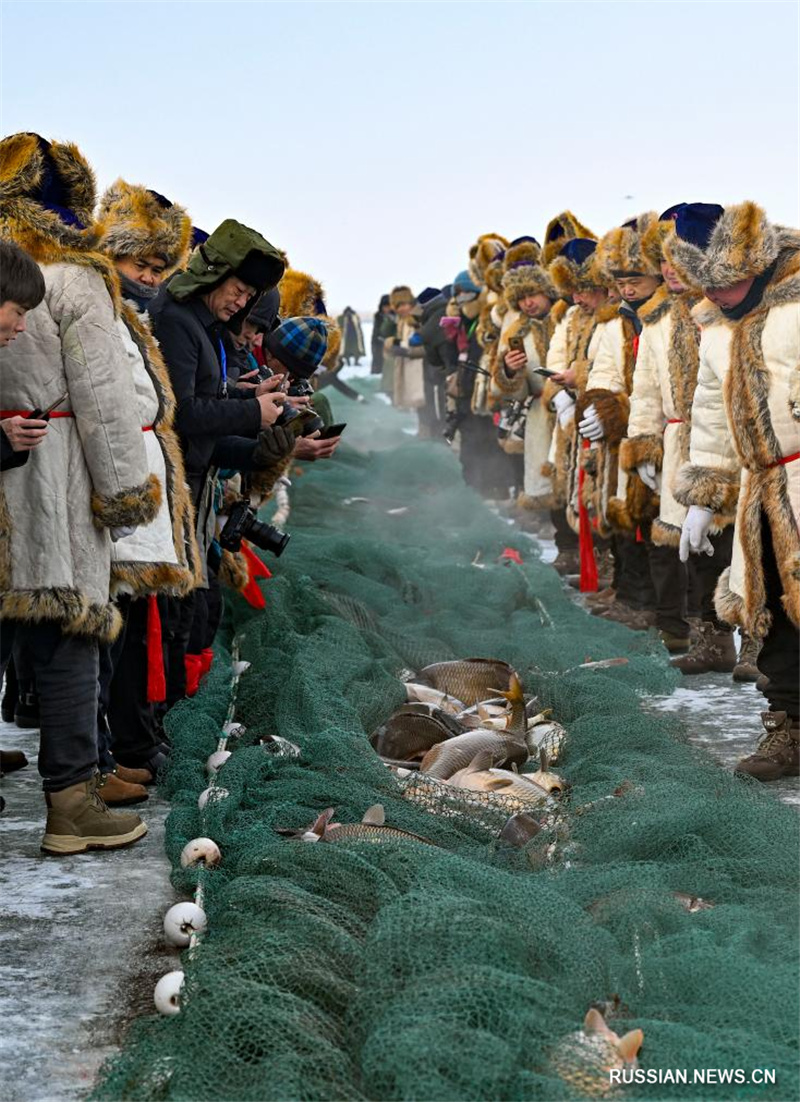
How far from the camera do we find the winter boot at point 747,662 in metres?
7.24

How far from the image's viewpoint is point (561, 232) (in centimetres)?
1143

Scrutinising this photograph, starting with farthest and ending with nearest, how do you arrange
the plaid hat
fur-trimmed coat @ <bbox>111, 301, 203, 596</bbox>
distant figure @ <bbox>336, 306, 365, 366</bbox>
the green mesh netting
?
distant figure @ <bbox>336, 306, 365, 366</bbox> → the plaid hat → fur-trimmed coat @ <bbox>111, 301, 203, 596</bbox> → the green mesh netting

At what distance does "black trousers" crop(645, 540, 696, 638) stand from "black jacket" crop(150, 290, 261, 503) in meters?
3.38

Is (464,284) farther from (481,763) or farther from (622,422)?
(481,763)

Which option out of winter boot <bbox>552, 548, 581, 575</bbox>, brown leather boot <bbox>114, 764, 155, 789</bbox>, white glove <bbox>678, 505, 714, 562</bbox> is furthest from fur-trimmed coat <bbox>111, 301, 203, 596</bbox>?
winter boot <bbox>552, 548, 581, 575</bbox>

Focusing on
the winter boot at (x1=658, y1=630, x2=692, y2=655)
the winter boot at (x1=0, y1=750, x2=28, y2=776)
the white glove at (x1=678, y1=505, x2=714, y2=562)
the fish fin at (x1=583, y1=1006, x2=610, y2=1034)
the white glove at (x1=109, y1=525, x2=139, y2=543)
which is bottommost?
the winter boot at (x1=658, y1=630, x2=692, y2=655)

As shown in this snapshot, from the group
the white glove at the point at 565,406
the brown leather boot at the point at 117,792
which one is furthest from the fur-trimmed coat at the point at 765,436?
the white glove at the point at 565,406

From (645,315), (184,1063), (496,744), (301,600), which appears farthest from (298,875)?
(645,315)

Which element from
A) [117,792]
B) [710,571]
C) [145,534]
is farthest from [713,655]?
[145,534]

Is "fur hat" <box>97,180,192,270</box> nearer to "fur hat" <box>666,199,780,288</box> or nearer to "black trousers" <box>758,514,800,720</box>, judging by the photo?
"fur hat" <box>666,199,780,288</box>

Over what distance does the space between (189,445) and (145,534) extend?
0.79m

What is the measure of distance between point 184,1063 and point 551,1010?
680 mm

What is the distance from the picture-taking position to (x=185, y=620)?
583 centimetres

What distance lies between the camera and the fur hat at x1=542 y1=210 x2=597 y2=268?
1137 centimetres
